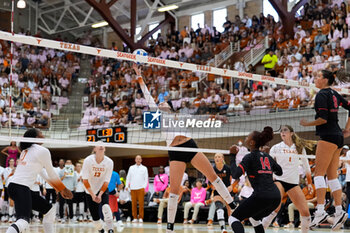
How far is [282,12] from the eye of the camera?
23.1m

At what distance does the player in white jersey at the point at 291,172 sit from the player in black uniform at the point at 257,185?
1382 millimetres

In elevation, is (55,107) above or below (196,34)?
below

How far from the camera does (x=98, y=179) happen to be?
933 cm

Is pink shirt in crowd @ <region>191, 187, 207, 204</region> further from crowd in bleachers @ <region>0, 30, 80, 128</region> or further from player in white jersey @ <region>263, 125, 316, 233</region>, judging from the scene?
player in white jersey @ <region>263, 125, 316, 233</region>

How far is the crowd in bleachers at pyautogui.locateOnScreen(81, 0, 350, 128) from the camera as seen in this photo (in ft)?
58.7

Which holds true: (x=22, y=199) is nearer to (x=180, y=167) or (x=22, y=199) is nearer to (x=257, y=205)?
(x=180, y=167)

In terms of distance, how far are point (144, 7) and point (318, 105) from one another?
25.5 meters

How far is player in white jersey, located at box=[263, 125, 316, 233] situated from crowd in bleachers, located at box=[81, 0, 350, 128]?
6.21 metres

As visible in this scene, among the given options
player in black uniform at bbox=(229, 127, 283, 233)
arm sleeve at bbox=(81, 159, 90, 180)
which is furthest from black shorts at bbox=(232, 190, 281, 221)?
arm sleeve at bbox=(81, 159, 90, 180)

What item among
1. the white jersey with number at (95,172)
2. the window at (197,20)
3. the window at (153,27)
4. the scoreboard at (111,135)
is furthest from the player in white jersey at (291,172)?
the window at (153,27)

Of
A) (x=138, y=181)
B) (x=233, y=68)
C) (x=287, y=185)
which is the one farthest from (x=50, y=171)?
(x=233, y=68)

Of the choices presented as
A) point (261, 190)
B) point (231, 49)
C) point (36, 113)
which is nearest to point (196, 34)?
point (231, 49)

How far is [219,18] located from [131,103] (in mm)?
10674

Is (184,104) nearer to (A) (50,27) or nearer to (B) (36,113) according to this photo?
(B) (36,113)
